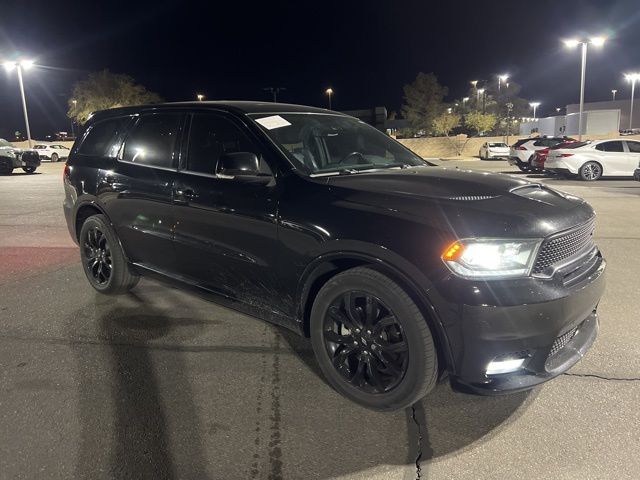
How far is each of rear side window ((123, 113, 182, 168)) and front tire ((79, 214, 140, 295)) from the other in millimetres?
762

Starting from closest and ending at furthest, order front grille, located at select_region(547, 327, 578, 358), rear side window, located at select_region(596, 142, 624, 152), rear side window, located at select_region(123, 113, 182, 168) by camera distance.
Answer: front grille, located at select_region(547, 327, 578, 358), rear side window, located at select_region(123, 113, 182, 168), rear side window, located at select_region(596, 142, 624, 152)

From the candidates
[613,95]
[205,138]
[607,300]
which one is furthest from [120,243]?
[613,95]

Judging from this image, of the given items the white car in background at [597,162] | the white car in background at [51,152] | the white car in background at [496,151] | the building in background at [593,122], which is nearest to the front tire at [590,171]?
the white car in background at [597,162]

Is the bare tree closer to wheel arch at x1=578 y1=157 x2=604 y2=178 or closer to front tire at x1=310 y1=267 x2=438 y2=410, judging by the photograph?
wheel arch at x1=578 y1=157 x2=604 y2=178

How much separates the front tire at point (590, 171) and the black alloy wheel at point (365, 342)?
16.4m

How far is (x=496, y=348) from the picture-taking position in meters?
2.56

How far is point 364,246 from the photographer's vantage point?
2836 mm

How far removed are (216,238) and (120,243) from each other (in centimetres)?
154

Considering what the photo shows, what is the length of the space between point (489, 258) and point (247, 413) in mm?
1616

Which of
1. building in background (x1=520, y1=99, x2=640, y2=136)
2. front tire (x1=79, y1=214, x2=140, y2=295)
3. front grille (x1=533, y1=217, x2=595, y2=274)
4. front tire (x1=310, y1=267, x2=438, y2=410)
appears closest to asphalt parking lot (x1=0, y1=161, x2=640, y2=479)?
front tire (x1=310, y1=267, x2=438, y2=410)

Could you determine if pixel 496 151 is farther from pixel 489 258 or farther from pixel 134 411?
pixel 134 411

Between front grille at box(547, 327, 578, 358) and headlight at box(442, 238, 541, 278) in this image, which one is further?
front grille at box(547, 327, 578, 358)

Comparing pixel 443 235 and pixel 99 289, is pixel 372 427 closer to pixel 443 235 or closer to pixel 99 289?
pixel 443 235

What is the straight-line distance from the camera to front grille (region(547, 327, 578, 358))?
2777 mm
